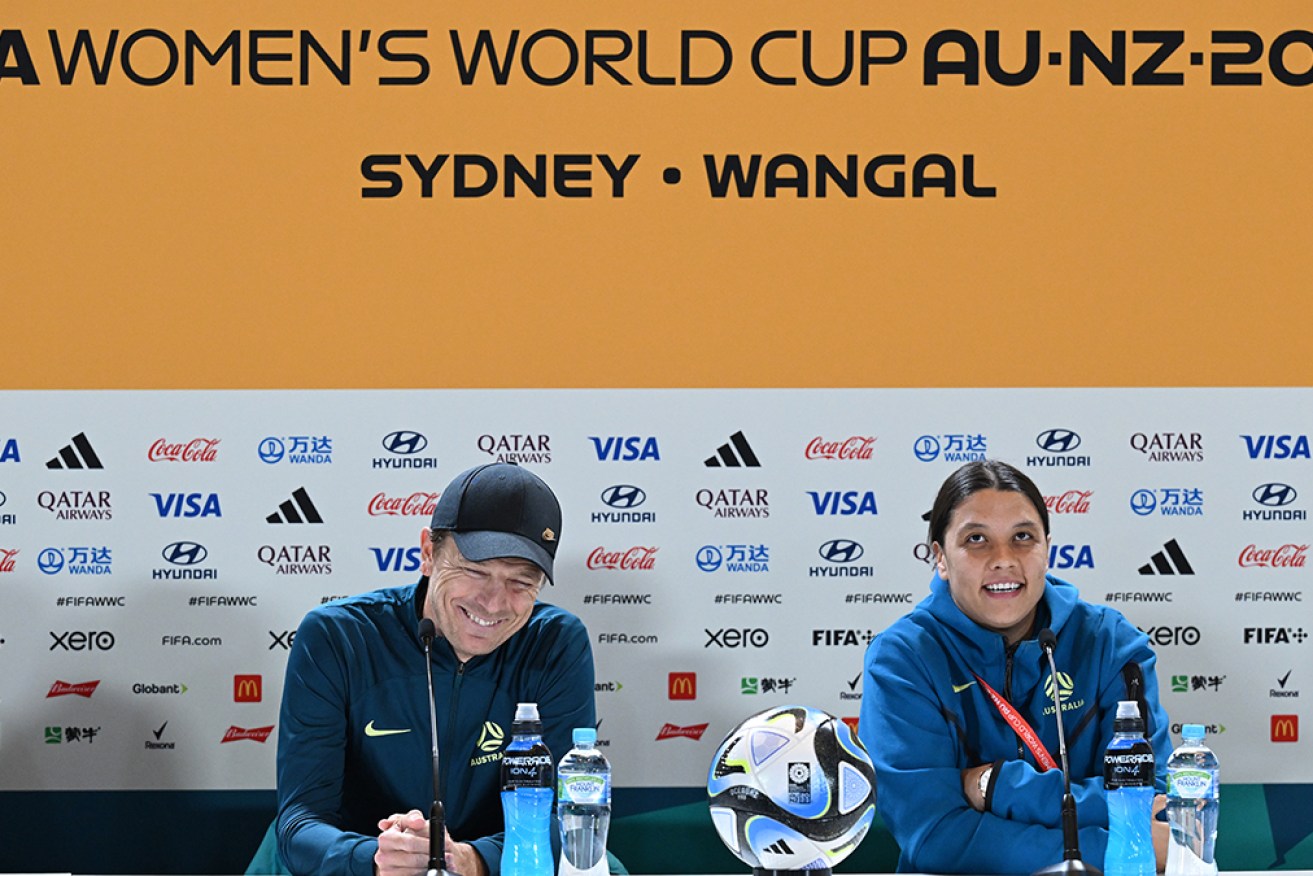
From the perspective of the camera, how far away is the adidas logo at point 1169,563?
3705 mm

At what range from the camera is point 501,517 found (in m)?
2.72

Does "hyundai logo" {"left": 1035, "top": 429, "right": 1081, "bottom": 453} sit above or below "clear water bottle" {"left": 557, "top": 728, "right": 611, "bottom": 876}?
above

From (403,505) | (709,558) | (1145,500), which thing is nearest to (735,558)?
(709,558)

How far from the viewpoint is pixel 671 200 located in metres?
3.72

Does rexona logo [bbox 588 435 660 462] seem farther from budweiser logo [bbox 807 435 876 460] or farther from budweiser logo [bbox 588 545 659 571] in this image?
budweiser logo [bbox 807 435 876 460]

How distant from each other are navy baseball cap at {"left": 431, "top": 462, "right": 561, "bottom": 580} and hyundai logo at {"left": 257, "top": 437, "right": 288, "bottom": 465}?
1.07 metres

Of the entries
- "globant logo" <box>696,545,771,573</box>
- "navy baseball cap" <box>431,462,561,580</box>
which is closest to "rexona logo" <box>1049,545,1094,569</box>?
"globant logo" <box>696,545,771,573</box>

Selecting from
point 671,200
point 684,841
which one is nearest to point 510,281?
point 671,200

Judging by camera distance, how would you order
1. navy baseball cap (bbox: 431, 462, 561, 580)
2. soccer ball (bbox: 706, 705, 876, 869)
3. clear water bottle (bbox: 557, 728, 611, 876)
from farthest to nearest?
navy baseball cap (bbox: 431, 462, 561, 580)
clear water bottle (bbox: 557, 728, 611, 876)
soccer ball (bbox: 706, 705, 876, 869)

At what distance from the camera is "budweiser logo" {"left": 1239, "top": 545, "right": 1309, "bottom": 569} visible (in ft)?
Result: 12.1

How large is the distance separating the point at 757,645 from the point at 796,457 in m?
0.48

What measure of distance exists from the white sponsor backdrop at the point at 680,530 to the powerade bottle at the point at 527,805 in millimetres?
1272

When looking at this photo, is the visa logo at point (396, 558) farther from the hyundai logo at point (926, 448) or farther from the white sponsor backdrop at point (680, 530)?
the hyundai logo at point (926, 448)

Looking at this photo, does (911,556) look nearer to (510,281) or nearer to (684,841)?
(684,841)
